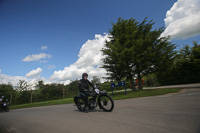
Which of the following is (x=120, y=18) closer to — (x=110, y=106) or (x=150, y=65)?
(x=150, y=65)

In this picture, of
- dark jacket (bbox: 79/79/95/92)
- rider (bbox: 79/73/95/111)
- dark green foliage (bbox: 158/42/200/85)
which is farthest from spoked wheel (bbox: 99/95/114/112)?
dark green foliage (bbox: 158/42/200/85)

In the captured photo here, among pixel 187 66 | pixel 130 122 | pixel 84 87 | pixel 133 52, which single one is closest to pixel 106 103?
Answer: pixel 84 87

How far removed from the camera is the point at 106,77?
45.8ft

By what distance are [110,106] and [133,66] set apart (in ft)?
30.2

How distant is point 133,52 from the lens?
38.9 ft

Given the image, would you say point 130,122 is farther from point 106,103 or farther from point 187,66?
point 187,66

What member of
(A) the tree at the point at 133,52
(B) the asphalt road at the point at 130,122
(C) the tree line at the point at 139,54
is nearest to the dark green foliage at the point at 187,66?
(C) the tree line at the point at 139,54

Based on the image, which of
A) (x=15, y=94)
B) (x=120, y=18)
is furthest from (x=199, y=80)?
(x=15, y=94)

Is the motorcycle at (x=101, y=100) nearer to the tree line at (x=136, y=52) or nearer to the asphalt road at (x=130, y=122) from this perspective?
the asphalt road at (x=130, y=122)

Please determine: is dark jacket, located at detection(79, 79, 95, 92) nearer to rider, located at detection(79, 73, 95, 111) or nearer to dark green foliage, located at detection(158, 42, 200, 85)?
rider, located at detection(79, 73, 95, 111)

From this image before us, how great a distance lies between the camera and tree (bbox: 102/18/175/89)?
12164mm

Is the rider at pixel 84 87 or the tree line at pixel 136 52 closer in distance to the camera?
the rider at pixel 84 87

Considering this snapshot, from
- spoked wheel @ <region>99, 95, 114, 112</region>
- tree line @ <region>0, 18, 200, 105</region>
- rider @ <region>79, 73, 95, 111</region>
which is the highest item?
tree line @ <region>0, 18, 200, 105</region>

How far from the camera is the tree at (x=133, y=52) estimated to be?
479 inches
